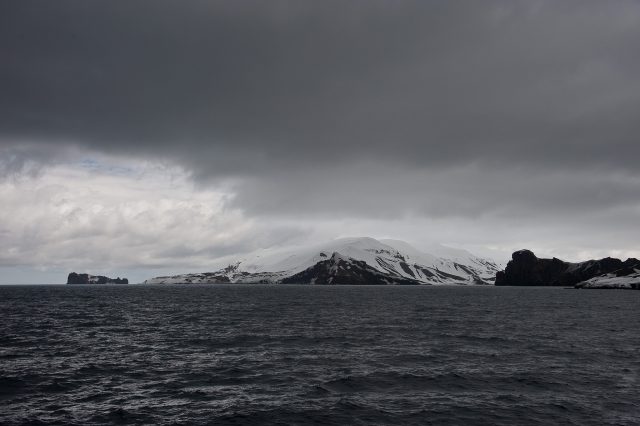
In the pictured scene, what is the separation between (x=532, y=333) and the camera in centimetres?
6712

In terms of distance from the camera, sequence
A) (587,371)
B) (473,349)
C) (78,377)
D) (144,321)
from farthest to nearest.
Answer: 1. (144,321)
2. (473,349)
3. (587,371)
4. (78,377)

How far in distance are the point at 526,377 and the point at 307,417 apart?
20.0 meters

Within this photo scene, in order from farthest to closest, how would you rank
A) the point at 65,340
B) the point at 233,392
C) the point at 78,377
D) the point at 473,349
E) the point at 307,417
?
the point at 65,340 → the point at 473,349 → the point at 78,377 → the point at 233,392 → the point at 307,417

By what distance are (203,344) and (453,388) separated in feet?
98.0

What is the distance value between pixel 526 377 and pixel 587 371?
706cm

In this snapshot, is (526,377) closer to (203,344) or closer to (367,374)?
(367,374)

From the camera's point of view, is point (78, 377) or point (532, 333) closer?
point (78, 377)

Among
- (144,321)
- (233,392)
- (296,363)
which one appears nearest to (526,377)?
(296,363)

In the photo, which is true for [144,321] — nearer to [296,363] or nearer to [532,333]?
[296,363]

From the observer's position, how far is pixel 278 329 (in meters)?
69.9

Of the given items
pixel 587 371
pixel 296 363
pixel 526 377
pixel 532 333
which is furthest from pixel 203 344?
pixel 532 333

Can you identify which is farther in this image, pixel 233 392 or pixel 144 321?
pixel 144 321

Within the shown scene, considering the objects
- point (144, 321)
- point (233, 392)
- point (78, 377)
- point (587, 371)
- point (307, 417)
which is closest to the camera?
point (307, 417)

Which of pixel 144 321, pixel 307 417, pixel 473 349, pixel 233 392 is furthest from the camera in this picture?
pixel 144 321
